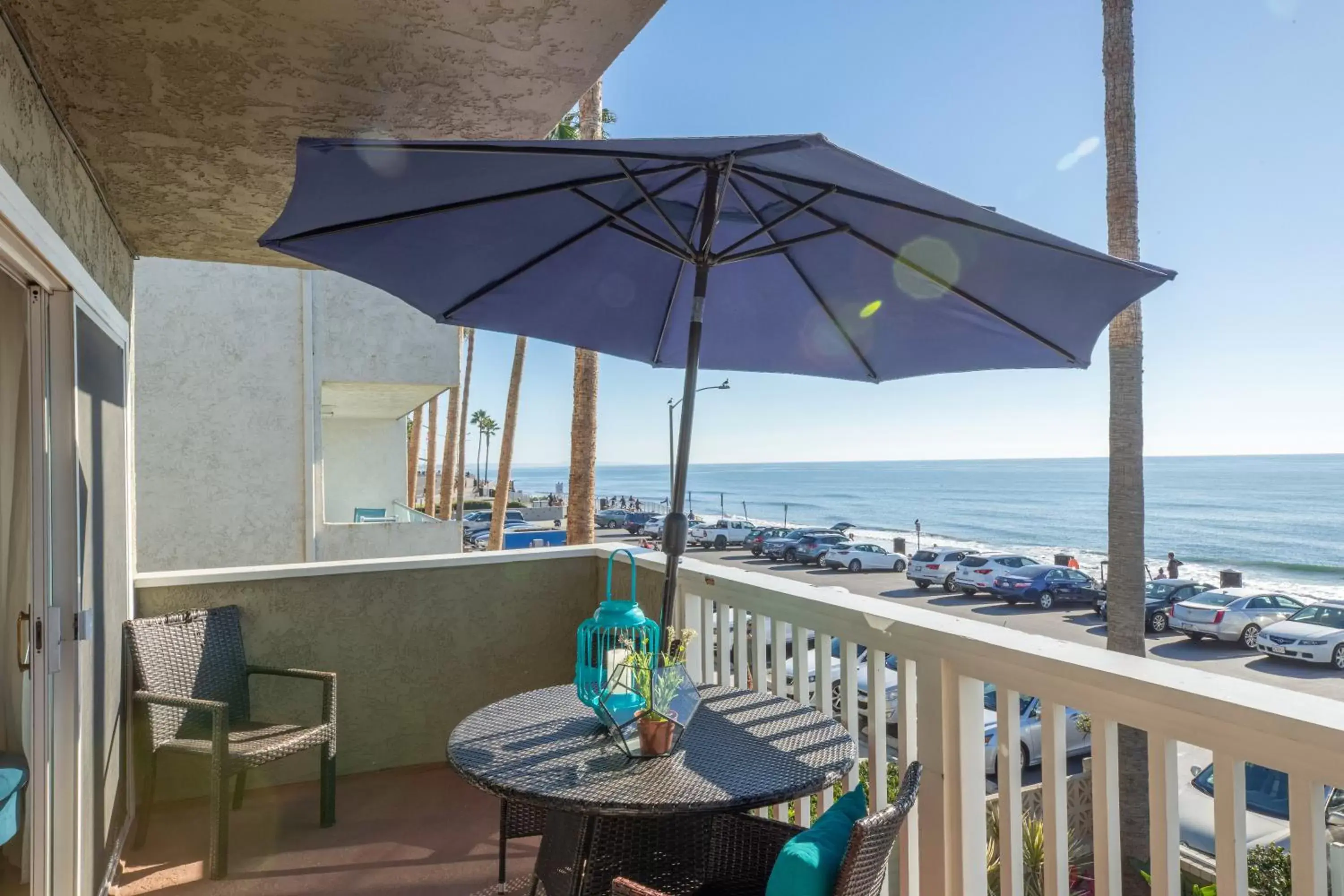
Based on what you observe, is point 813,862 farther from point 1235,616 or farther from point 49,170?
point 1235,616

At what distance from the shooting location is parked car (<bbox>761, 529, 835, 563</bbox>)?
101 ft

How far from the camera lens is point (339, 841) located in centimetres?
303

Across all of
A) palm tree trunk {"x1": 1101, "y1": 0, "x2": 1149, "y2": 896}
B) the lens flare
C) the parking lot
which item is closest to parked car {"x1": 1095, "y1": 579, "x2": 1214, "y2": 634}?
the parking lot

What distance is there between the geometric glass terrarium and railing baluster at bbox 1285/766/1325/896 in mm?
1081

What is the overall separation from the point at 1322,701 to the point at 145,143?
9.54 feet

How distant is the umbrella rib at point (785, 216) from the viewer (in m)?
1.84

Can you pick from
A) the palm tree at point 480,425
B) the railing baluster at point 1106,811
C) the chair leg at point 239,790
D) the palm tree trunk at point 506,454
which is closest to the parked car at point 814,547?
the palm tree trunk at point 506,454

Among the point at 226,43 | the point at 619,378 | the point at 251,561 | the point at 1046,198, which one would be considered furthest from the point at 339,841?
the point at 619,378

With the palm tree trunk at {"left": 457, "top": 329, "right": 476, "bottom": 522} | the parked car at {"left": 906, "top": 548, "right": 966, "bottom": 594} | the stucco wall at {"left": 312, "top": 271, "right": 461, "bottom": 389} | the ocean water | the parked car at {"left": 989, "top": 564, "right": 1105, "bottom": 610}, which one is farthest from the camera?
the ocean water

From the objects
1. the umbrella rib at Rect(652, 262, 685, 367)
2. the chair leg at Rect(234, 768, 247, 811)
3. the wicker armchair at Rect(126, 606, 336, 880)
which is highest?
the umbrella rib at Rect(652, 262, 685, 367)

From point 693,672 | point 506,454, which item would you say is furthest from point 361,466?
point 693,672

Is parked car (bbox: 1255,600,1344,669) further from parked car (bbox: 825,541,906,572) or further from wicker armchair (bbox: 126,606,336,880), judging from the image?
wicker armchair (bbox: 126,606,336,880)

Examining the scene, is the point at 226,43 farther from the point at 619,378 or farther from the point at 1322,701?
the point at 619,378

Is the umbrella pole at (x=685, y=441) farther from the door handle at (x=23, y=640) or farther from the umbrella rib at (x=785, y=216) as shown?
the door handle at (x=23, y=640)
